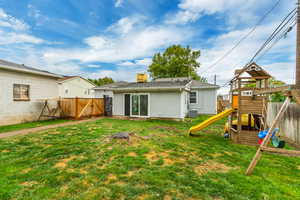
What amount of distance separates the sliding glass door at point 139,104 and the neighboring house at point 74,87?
9.26 metres

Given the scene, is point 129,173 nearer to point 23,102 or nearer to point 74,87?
point 23,102

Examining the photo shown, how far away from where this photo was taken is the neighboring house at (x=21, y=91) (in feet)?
24.9

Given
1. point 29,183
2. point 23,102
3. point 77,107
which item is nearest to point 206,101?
point 77,107

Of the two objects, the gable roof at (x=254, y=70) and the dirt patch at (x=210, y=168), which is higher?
the gable roof at (x=254, y=70)

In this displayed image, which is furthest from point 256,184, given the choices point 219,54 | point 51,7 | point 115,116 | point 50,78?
point 219,54

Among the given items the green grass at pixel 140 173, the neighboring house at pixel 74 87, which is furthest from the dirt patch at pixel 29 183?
the neighboring house at pixel 74 87

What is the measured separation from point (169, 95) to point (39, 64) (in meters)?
17.0

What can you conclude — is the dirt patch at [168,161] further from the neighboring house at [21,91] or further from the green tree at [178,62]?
the green tree at [178,62]

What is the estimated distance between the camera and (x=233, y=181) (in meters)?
2.46

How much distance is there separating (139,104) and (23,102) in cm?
771

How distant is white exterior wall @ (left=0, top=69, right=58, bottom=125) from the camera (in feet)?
24.9

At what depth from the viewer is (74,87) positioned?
1858 cm

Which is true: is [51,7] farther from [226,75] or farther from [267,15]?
[226,75]

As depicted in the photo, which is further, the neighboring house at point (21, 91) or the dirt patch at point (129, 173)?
the neighboring house at point (21, 91)
